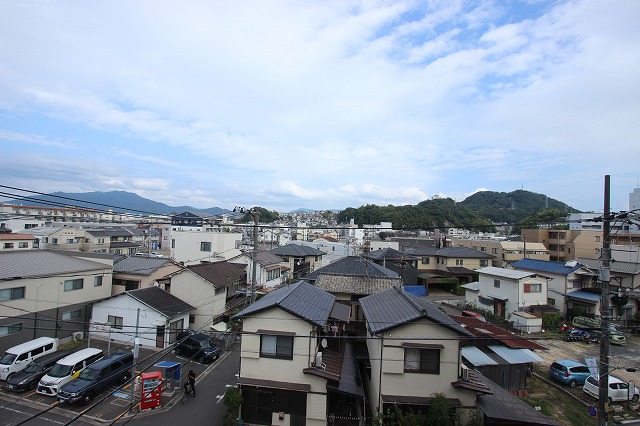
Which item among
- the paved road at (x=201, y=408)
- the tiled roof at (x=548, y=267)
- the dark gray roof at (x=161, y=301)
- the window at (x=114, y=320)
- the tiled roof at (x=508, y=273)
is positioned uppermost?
the tiled roof at (x=548, y=267)

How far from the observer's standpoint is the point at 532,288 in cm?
2814

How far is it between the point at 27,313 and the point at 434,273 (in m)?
39.8

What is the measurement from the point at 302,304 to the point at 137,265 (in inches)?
731

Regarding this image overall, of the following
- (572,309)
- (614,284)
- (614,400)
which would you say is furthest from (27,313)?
(614,284)

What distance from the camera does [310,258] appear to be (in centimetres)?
4334

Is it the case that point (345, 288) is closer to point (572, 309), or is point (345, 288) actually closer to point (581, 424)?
point (581, 424)

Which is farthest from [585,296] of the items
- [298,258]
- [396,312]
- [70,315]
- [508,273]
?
[70,315]

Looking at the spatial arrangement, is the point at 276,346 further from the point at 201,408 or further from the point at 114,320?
the point at 114,320

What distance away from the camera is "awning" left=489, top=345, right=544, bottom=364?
653 inches

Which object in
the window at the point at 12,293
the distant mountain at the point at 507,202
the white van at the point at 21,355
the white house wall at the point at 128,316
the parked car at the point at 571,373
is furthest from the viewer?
the distant mountain at the point at 507,202

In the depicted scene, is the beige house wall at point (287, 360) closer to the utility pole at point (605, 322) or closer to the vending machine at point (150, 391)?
the vending machine at point (150, 391)

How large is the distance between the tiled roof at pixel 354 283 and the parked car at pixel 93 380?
41.3 feet

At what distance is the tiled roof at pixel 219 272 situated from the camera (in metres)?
24.2

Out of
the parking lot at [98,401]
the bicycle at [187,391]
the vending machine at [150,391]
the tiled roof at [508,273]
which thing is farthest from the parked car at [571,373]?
the vending machine at [150,391]
